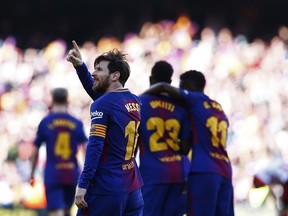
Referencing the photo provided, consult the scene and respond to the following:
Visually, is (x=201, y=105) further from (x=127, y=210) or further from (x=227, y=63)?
(x=227, y=63)

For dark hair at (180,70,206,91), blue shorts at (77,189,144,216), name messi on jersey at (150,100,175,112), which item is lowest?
blue shorts at (77,189,144,216)

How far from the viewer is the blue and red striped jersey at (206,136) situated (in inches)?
368

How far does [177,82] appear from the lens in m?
29.0

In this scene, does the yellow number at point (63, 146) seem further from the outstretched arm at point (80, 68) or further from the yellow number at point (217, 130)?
the outstretched arm at point (80, 68)

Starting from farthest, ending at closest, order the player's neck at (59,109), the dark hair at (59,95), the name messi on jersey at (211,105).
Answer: the player's neck at (59,109) < the dark hair at (59,95) < the name messi on jersey at (211,105)

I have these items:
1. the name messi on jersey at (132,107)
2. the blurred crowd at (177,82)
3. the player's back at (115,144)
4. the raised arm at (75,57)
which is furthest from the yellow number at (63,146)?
the blurred crowd at (177,82)

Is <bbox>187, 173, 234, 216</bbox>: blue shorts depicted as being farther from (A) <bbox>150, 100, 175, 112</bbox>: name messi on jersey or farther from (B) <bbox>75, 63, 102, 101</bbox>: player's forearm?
(B) <bbox>75, 63, 102, 101</bbox>: player's forearm

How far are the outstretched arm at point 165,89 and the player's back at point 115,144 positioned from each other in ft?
6.41

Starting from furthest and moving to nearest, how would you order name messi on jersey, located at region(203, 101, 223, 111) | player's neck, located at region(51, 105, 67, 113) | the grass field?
1. the grass field
2. player's neck, located at region(51, 105, 67, 113)
3. name messi on jersey, located at region(203, 101, 223, 111)

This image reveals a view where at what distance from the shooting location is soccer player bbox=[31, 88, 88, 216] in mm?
11758

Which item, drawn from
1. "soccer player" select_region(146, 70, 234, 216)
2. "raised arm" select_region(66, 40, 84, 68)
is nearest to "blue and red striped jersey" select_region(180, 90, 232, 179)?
"soccer player" select_region(146, 70, 234, 216)

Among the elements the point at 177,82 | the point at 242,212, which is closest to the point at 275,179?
the point at 242,212

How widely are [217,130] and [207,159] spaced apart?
33 cm

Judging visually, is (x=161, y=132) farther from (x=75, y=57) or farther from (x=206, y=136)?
(x=75, y=57)
